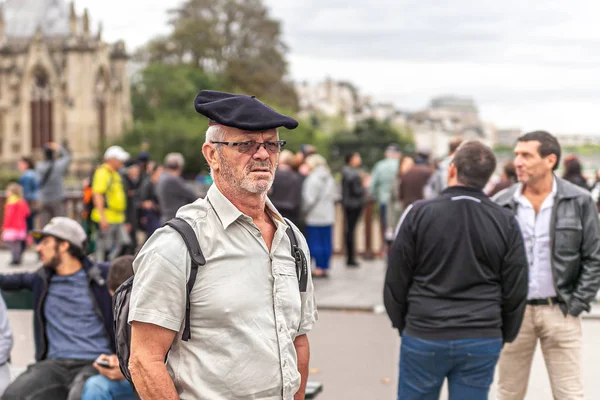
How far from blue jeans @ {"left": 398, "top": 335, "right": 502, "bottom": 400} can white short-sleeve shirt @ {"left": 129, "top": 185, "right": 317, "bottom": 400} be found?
1.71m

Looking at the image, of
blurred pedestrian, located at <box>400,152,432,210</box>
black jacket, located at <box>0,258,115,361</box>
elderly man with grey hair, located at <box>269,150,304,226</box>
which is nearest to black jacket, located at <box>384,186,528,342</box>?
black jacket, located at <box>0,258,115,361</box>

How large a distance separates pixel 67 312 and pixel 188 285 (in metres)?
3.17

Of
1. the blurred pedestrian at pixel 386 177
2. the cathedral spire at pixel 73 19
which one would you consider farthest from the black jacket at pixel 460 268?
the cathedral spire at pixel 73 19

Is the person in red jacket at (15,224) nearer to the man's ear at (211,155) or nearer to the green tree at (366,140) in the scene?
the man's ear at (211,155)

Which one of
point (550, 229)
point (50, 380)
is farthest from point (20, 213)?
point (550, 229)

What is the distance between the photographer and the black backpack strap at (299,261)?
10.7 feet

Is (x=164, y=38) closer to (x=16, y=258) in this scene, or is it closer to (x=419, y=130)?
(x=16, y=258)

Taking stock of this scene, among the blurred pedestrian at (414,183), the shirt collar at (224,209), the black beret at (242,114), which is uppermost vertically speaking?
the black beret at (242,114)

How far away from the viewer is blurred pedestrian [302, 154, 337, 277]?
44.6ft

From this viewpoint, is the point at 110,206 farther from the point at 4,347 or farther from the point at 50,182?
the point at 4,347

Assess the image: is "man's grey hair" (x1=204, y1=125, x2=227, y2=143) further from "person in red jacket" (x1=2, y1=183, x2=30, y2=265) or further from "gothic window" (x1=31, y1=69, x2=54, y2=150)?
"gothic window" (x1=31, y1=69, x2=54, y2=150)

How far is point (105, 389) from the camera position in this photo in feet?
17.8

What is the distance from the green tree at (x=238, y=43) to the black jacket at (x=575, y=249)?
201ft

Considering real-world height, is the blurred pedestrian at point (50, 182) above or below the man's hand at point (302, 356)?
below
